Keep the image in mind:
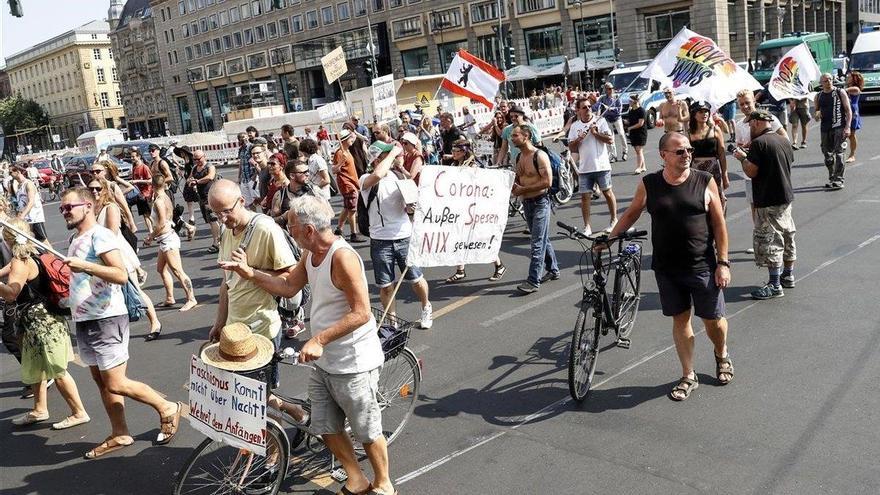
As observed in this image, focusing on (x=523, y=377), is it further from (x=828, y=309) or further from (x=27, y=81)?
(x=27, y=81)

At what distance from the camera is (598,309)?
526 cm

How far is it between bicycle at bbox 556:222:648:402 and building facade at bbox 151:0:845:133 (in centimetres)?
2881

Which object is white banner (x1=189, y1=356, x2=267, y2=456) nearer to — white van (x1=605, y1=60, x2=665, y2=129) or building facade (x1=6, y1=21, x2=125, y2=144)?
white van (x1=605, y1=60, x2=665, y2=129)

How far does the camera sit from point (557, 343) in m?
6.32

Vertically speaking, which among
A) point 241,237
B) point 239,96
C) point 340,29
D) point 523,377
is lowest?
point 523,377

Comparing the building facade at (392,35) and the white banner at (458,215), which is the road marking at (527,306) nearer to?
the white banner at (458,215)

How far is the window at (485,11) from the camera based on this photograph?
56.9 metres

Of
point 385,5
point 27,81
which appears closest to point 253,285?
point 385,5

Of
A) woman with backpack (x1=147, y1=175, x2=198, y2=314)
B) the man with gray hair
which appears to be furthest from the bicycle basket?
woman with backpack (x1=147, y1=175, x2=198, y2=314)

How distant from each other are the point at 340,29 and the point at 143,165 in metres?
59.1

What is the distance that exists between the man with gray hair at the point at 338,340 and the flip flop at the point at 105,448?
198cm

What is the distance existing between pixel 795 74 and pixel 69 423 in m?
10.2

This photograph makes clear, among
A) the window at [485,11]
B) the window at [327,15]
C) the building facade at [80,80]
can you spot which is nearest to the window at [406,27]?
the window at [485,11]

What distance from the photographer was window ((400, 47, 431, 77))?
64812 millimetres
